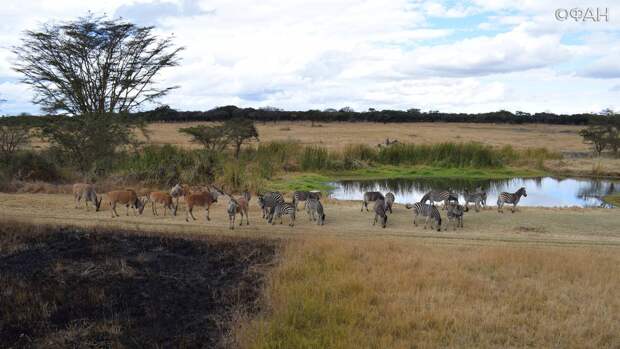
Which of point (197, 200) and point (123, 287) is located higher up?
point (197, 200)

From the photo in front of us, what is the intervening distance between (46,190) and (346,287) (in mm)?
12982

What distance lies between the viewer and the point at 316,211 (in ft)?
49.5

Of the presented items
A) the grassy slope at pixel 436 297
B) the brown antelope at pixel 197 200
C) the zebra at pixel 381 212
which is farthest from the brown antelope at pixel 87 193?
the zebra at pixel 381 212

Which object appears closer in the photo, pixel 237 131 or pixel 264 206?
pixel 264 206

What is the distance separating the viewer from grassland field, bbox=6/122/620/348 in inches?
304

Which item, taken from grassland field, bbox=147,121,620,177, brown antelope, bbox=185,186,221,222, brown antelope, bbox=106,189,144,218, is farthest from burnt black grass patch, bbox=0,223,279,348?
grassland field, bbox=147,121,620,177

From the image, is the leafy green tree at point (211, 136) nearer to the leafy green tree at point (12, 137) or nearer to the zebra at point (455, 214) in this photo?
the leafy green tree at point (12, 137)

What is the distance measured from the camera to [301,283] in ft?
30.8

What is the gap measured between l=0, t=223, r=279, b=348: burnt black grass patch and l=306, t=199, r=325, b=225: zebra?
9.23ft

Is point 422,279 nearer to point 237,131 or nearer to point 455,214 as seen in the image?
point 455,214

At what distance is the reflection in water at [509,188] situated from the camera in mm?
23906

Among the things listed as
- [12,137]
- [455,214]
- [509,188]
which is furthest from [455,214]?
[12,137]

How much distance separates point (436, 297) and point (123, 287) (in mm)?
4978

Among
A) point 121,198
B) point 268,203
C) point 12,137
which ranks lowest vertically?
point 268,203
